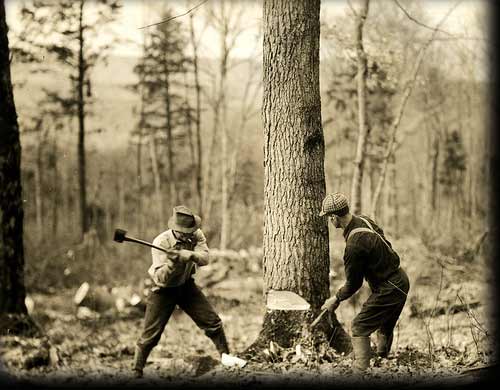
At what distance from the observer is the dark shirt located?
5.47m

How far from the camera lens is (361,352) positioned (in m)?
5.67

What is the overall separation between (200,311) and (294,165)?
205 centimetres

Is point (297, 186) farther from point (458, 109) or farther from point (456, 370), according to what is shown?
point (458, 109)

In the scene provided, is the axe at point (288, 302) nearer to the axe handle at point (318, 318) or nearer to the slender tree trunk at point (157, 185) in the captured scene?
the axe handle at point (318, 318)

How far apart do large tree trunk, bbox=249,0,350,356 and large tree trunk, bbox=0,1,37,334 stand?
123 inches

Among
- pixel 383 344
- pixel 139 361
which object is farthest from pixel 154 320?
pixel 383 344

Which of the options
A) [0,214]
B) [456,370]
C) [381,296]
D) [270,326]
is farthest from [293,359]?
[0,214]

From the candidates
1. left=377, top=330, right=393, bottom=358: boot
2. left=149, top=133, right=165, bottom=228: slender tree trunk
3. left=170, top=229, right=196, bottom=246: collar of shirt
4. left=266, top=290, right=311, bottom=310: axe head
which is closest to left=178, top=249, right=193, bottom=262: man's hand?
left=170, top=229, right=196, bottom=246: collar of shirt

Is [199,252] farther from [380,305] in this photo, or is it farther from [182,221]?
[380,305]

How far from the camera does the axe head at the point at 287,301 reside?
6.21m

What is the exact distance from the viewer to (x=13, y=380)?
5.66 metres

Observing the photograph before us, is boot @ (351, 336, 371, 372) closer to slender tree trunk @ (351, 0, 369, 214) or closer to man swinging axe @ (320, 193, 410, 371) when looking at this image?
man swinging axe @ (320, 193, 410, 371)

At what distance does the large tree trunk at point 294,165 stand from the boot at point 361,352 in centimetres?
72

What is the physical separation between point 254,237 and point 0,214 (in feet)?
50.7
